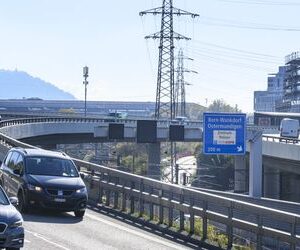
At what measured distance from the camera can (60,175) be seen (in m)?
17.9

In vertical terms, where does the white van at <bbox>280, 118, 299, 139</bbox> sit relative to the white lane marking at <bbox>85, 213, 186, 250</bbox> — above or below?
above

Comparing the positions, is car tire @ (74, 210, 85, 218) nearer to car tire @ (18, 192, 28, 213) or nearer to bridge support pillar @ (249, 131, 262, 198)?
car tire @ (18, 192, 28, 213)

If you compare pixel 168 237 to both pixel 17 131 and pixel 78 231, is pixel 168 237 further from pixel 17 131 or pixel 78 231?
pixel 17 131

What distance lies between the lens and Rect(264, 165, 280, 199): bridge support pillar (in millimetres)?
67188

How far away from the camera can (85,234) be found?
1477 centimetres

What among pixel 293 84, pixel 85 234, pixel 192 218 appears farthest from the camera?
pixel 293 84

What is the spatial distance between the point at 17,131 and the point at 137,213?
31602 mm

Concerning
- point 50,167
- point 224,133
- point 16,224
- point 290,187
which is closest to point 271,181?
point 290,187

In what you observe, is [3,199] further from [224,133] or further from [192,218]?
[224,133]

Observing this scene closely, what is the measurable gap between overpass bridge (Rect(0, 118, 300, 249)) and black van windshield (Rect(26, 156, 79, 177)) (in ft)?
4.49

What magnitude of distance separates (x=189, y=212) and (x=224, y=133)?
13.1 metres

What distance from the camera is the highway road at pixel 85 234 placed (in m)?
13.3

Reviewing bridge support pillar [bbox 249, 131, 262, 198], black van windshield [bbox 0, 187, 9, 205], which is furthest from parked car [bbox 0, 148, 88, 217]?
bridge support pillar [bbox 249, 131, 262, 198]

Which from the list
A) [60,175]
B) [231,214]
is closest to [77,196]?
[60,175]
